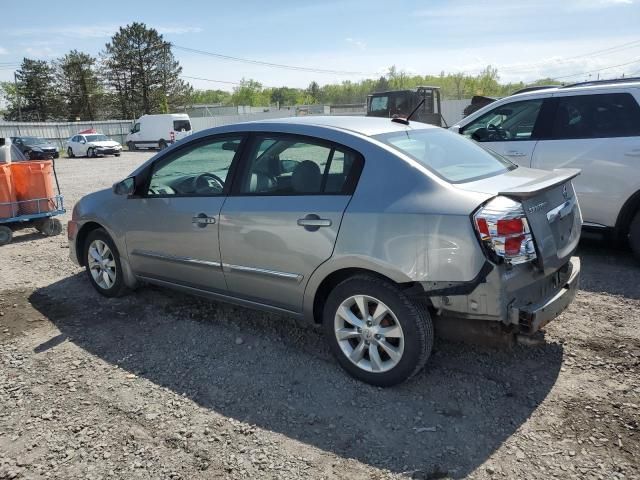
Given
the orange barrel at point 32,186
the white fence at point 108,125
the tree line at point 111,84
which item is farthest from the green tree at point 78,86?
the orange barrel at point 32,186

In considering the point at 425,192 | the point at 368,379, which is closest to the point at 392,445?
the point at 368,379

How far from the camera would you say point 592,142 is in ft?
18.1

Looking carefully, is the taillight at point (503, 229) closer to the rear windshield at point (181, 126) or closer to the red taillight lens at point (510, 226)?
the red taillight lens at point (510, 226)

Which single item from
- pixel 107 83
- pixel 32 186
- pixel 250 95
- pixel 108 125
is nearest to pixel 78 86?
pixel 107 83

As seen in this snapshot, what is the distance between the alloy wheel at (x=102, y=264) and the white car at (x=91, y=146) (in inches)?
1147

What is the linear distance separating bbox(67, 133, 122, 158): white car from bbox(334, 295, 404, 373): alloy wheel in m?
31.7

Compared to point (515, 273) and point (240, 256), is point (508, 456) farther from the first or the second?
point (240, 256)

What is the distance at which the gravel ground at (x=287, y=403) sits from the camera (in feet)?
8.66

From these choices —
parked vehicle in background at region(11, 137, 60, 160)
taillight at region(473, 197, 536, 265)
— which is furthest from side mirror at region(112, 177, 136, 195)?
parked vehicle in background at region(11, 137, 60, 160)

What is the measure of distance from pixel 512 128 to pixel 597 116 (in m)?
0.95

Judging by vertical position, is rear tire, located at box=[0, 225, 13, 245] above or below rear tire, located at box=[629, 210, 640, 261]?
below

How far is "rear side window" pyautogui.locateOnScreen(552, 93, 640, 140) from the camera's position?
5.34 metres

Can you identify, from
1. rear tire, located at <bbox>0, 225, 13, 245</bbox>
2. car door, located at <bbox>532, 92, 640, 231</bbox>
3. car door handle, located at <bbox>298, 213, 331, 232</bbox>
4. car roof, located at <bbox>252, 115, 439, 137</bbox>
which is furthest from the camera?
rear tire, located at <bbox>0, 225, 13, 245</bbox>

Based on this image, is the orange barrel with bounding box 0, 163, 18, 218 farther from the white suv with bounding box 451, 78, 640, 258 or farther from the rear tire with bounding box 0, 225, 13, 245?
the white suv with bounding box 451, 78, 640, 258
